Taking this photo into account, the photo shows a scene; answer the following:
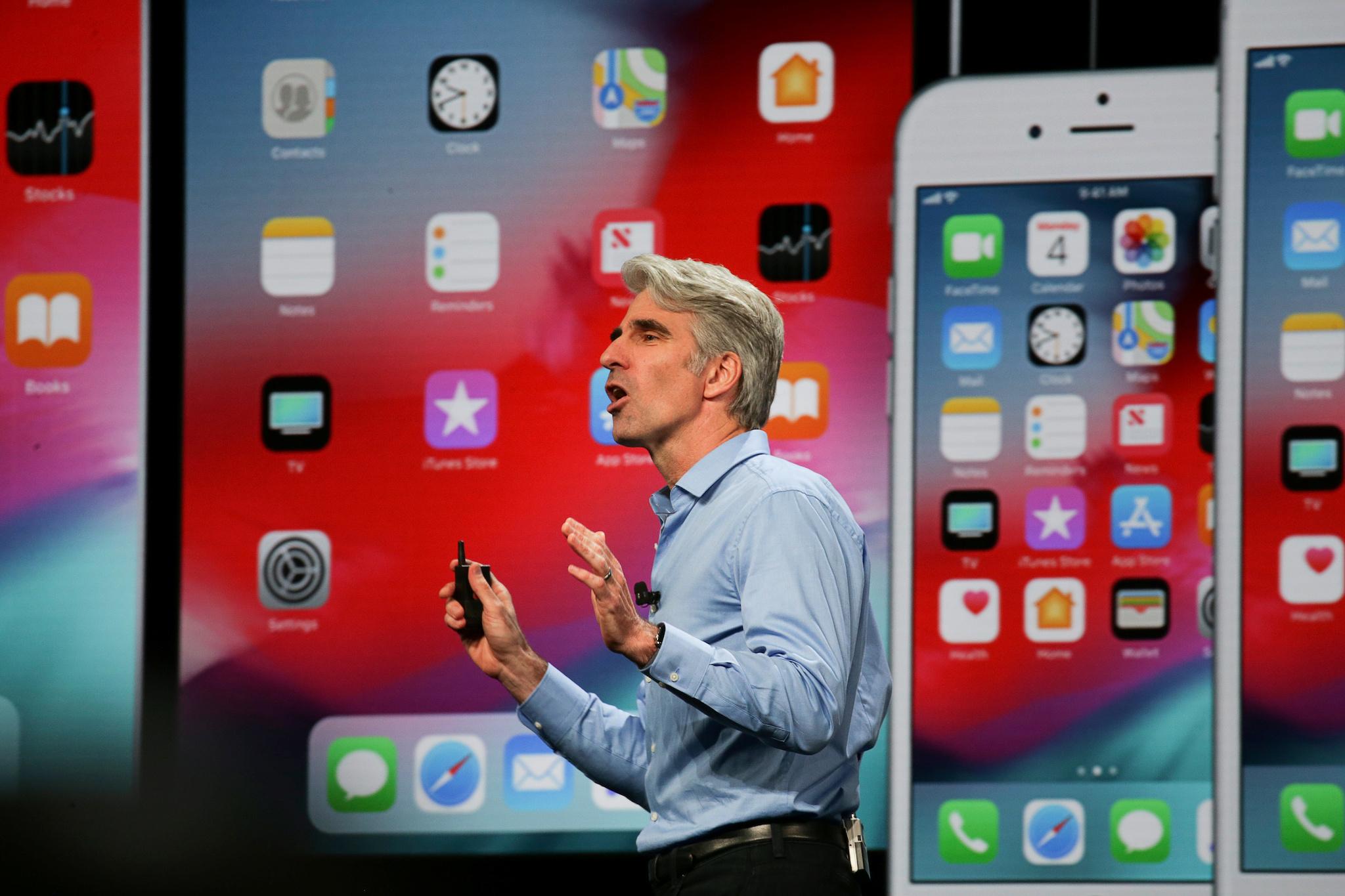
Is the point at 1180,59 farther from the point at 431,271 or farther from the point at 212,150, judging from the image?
the point at 212,150

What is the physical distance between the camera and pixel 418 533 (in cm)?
232

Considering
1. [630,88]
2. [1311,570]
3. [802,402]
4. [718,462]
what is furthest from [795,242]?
[1311,570]

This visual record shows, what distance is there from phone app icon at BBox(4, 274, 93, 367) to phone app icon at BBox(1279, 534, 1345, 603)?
211cm

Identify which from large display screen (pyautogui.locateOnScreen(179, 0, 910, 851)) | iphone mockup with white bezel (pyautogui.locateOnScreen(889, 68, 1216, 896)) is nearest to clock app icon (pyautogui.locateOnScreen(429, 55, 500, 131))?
large display screen (pyautogui.locateOnScreen(179, 0, 910, 851))

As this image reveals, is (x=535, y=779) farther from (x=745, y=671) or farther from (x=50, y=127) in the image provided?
(x=50, y=127)

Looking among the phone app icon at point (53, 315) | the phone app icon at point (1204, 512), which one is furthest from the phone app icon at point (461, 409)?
the phone app icon at point (1204, 512)

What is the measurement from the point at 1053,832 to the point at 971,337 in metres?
0.85

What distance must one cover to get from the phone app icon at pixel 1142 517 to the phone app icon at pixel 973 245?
447mm

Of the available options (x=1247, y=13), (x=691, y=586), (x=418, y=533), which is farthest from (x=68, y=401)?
(x=1247, y=13)

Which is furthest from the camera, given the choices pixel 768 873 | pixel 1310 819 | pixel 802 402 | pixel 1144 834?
pixel 802 402

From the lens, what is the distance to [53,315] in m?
2.37

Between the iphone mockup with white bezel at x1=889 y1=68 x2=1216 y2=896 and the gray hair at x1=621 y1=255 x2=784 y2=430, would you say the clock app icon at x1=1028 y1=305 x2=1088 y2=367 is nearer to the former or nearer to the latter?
the iphone mockup with white bezel at x1=889 y1=68 x2=1216 y2=896

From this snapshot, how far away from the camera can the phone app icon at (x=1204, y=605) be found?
216cm

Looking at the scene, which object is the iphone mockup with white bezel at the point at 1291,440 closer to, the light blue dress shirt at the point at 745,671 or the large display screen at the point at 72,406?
the light blue dress shirt at the point at 745,671
